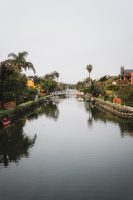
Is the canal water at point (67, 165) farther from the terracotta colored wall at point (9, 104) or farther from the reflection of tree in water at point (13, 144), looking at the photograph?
the terracotta colored wall at point (9, 104)

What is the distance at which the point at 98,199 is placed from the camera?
17562 millimetres

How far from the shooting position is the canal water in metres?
19.0

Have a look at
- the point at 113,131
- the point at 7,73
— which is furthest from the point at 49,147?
the point at 7,73

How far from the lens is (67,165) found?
25.1 m

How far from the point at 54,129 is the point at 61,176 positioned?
2515 centimetres

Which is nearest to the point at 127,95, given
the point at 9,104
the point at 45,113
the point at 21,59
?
the point at 45,113

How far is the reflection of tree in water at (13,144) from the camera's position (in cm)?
2899

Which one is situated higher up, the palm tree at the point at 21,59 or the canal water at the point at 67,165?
the palm tree at the point at 21,59

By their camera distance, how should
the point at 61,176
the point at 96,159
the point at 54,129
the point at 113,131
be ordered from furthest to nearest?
the point at 54,129, the point at 113,131, the point at 96,159, the point at 61,176

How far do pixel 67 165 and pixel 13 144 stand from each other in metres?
12.2

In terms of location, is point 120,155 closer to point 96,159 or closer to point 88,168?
point 96,159

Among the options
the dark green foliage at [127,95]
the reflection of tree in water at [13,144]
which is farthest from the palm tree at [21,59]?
the reflection of tree in water at [13,144]

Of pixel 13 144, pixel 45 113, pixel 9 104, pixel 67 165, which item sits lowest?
pixel 13 144

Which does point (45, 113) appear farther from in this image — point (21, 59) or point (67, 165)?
point (67, 165)
